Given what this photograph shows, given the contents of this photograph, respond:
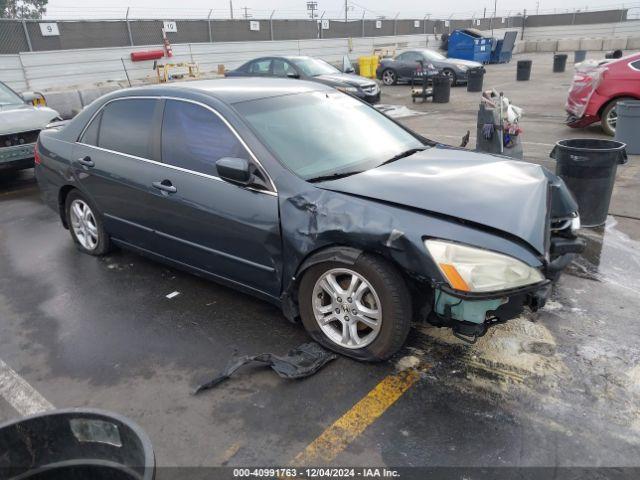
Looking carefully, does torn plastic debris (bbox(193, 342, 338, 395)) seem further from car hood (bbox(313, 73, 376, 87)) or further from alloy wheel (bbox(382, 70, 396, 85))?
alloy wheel (bbox(382, 70, 396, 85))

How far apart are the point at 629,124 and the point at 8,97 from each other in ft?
32.5

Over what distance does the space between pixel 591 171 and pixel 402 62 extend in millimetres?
16642

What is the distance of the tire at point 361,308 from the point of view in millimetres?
2906

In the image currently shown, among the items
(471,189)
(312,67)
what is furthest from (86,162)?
(312,67)

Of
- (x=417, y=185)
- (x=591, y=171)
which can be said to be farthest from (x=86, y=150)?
(x=591, y=171)

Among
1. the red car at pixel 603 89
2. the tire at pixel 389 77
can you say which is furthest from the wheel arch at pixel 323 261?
the tire at pixel 389 77

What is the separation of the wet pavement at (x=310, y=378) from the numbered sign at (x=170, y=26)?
67.6ft

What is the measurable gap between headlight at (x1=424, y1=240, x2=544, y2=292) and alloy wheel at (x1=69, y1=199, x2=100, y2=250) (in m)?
3.49

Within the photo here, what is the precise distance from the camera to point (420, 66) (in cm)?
1939

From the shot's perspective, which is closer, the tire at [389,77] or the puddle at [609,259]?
the puddle at [609,259]

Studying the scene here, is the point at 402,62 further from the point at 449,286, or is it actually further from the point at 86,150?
the point at 449,286

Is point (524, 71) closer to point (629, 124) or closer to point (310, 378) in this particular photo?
point (629, 124)

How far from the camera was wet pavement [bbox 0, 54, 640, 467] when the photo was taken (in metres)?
2.57

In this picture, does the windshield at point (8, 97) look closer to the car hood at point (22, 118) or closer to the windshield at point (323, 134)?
the car hood at point (22, 118)
